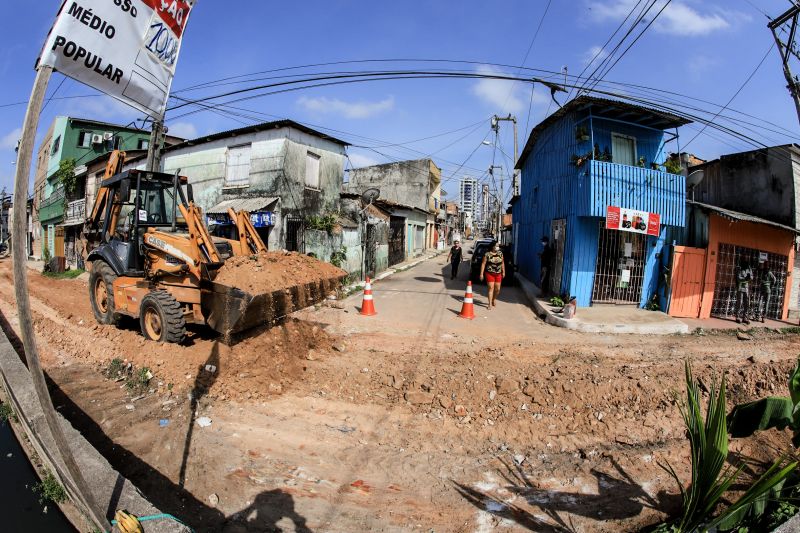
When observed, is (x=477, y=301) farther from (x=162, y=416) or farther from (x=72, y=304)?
(x=72, y=304)

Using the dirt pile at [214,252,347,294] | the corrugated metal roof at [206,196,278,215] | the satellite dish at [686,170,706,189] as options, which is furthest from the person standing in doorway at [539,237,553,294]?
the corrugated metal roof at [206,196,278,215]

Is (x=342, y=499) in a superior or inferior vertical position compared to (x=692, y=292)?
inferior

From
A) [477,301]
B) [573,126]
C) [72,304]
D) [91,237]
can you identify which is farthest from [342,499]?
[573,126]

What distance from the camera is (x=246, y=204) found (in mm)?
14648

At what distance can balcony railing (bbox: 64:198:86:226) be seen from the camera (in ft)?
68.8

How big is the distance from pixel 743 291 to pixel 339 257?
12.9 m

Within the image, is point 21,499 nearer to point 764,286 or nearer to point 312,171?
point 312,171

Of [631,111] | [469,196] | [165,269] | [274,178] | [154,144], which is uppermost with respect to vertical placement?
[469,196]

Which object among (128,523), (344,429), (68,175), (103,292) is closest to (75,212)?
(68,175)

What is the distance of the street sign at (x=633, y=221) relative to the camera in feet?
36.2

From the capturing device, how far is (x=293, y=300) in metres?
6.43

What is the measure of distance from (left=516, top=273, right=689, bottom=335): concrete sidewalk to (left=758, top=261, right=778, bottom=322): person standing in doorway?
Result: 3.85 metres

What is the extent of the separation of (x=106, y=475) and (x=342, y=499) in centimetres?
184

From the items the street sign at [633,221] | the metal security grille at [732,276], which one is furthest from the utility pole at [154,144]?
the metal security grille at [732,276]
